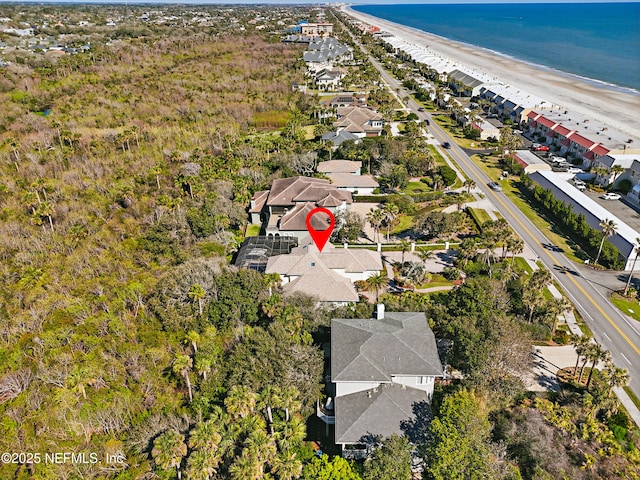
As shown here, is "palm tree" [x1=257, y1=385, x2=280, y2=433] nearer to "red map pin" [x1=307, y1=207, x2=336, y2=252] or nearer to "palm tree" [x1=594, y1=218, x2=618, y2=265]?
"red map pin" [x1=307, y1=207, x2=336, y2=252]

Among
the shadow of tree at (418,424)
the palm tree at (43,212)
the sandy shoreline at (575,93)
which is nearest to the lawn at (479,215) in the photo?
the shadow of tree at (418,424)

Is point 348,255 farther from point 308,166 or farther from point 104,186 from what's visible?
point 104,186

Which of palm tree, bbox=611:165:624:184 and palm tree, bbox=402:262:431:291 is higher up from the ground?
palm tree, bbox=611:165:624:184

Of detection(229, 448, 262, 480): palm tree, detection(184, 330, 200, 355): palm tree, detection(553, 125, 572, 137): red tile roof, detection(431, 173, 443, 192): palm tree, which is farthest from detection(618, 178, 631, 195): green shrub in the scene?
detection(229, 448, 262, 480): palm tree

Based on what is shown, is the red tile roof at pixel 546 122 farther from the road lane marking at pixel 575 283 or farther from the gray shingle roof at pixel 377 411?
the gray shingle roof at pixel 377 411

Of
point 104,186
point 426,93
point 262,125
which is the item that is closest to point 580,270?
point 104,186

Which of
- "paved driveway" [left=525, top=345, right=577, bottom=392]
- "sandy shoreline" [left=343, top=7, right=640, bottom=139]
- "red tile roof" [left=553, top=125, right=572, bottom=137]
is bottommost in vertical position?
"paved driveway" [left=525, top=345, right=577, bottom=392]
